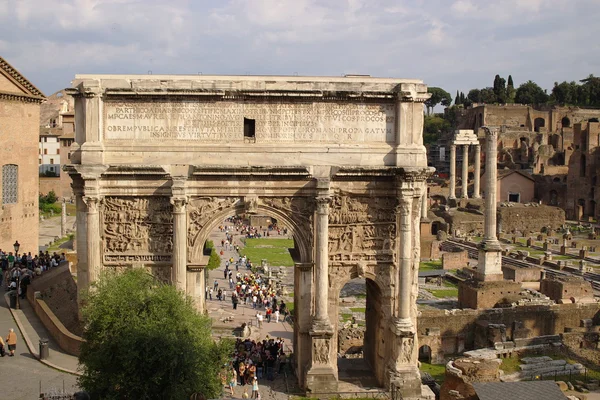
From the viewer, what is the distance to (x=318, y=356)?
16.3 metres

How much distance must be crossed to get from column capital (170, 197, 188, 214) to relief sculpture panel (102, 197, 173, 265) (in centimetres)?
43

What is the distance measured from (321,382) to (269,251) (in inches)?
1422

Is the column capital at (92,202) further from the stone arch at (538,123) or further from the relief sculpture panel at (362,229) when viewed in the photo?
the stone arch at (538,123)

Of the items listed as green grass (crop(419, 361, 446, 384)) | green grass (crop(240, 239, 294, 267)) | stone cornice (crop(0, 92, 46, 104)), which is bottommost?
green grass (crop(419, 361, 446, 384))

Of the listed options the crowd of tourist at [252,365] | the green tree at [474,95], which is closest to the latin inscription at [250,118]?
the crowd of tourist at [252,365]

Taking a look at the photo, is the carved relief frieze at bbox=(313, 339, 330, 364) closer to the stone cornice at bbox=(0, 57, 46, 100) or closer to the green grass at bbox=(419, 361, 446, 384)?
the green grass at bbox=(419, 361, 446, 384)

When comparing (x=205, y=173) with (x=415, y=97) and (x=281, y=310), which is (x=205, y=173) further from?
(x=281, y=310)

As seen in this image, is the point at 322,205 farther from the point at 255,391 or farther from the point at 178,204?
the point at 255,391

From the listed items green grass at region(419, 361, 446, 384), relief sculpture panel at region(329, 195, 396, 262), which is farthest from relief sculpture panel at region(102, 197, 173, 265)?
green grass at region(419, 361, 446, 384)

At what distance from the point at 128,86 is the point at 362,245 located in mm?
7240

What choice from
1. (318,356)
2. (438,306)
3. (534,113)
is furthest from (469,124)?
(318,356)

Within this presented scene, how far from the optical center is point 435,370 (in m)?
22.6

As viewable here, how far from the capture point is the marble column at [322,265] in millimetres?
16219

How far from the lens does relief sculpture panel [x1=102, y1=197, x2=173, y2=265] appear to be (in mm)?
16312
